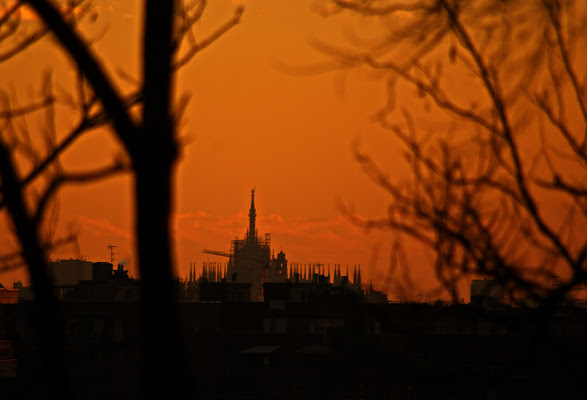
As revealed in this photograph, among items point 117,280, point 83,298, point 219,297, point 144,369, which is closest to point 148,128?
point 144,369

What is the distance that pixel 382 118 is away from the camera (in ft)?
19.5

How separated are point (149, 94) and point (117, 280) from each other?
57099 mm

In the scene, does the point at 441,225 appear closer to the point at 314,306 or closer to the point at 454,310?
the point at 454,310

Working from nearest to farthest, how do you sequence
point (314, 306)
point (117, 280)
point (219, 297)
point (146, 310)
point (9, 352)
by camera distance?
point (146, 310), point (9, 352), point (314, 306), point (117, 280), point (219, 297)

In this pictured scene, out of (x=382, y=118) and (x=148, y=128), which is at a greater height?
(x=382, y=118)

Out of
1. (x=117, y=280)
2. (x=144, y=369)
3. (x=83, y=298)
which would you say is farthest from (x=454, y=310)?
(x=117, y=280)

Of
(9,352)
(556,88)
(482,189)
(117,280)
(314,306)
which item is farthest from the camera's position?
(117,280)

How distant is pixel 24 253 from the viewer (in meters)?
2.39

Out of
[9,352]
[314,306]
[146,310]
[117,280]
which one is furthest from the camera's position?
[117,280]

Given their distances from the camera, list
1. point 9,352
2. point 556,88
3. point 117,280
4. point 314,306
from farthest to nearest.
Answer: point 117,280
point 314,306
point 9,352
point 556,88

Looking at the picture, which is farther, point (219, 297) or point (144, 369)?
point (219, 297)

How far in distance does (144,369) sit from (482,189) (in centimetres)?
389

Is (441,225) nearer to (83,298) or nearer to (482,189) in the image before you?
(482,189)

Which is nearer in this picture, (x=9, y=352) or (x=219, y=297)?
(x=9, y=352)
